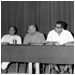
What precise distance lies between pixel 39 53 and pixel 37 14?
268 centimetres

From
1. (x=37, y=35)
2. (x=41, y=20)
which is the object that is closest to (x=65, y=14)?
(x=41, y=20)

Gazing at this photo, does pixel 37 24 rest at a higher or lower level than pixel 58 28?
higher

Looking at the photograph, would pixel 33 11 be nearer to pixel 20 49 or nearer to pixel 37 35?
pixel 37 35

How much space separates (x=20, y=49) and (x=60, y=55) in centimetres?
70

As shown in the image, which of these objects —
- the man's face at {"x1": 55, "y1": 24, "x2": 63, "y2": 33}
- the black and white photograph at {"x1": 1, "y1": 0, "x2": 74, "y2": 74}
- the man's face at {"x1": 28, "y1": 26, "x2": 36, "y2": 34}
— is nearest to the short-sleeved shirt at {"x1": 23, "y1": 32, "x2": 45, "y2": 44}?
the black and white photograph at {"x1": 1, "y1": 0, "x2": 74, "y2": 74}

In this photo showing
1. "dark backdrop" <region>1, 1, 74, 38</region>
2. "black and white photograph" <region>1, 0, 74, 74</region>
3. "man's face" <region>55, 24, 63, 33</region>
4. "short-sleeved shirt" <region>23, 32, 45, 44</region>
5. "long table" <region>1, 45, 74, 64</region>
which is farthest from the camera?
"dark backdrop" <region>1, 1, 74, 38</region>

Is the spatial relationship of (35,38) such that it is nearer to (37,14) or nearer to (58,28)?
(58,28)

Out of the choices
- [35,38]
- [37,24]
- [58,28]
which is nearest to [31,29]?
[35,38]

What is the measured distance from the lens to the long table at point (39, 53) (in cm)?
325

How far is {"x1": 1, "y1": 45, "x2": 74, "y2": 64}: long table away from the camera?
3.25 metres

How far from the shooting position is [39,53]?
333 cm

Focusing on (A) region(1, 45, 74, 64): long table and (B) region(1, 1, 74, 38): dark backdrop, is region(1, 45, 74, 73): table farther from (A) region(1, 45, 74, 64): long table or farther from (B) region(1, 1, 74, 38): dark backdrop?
(B) region(1, 1, 74, 38): dark backdrop

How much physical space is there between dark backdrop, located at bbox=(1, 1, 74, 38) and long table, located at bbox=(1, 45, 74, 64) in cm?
244

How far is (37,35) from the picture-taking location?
4656 mm
